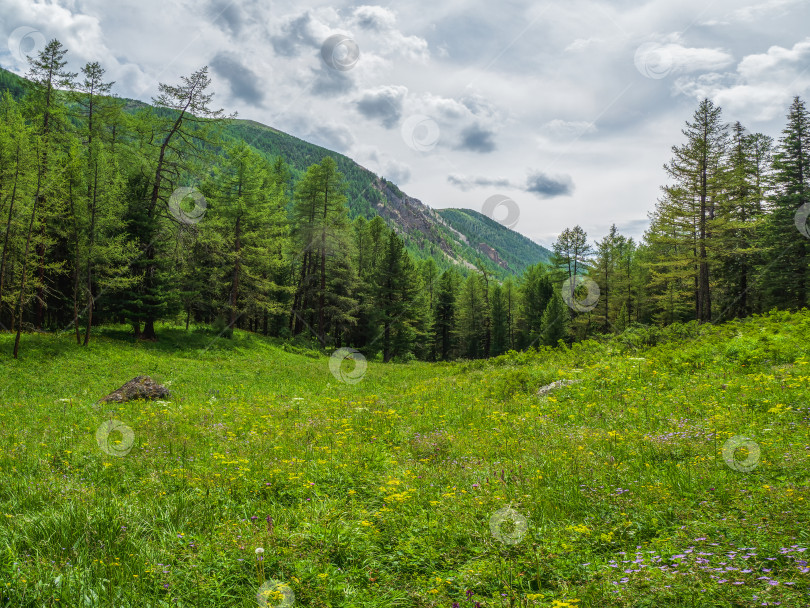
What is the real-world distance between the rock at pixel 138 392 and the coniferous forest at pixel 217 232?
9330mm

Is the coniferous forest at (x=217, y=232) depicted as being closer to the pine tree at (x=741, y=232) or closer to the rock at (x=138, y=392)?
the pine tree at (x=741, y=232)

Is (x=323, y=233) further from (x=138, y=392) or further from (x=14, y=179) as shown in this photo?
(x=138, y=392)

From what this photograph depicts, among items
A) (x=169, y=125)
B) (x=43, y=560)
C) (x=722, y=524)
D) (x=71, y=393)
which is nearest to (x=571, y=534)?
(x=722, y=524)

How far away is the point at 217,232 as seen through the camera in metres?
31.6

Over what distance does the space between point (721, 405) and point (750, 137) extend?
4190 centimetres

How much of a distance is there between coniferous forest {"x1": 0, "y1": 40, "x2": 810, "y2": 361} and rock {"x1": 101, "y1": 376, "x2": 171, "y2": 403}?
9.33m

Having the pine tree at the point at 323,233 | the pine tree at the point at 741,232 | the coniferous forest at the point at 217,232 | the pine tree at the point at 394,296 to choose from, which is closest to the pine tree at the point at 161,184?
the coniferous forest at the point at 217,232

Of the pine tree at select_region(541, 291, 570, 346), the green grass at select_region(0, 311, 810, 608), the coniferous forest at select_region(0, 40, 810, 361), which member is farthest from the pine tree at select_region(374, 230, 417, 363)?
the green grass at select_region(0, 311, 810, 608)

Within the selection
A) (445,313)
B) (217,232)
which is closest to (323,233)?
(217,232)

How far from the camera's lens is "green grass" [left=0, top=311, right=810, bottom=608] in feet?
11.2

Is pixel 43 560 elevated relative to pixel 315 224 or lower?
lower

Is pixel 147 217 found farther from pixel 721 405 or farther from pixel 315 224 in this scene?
pixel 721 405

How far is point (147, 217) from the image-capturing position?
83.7 feet

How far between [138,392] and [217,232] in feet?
70.4
